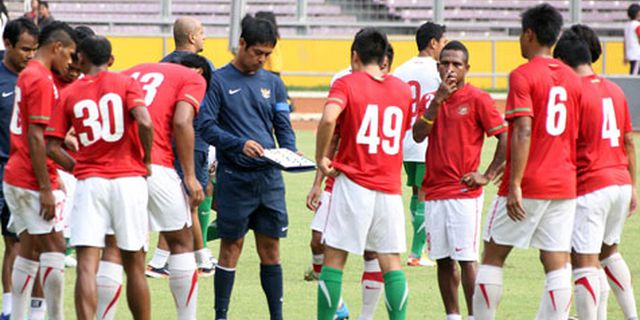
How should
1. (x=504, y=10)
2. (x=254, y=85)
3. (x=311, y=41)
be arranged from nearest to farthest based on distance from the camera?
1. (x=254, y=85)
2. (x=311, y=41)
3. (x=504, y=10)

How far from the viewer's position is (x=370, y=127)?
24.5 ft

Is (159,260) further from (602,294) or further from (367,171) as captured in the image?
(602,294)

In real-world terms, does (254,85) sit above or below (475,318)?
above

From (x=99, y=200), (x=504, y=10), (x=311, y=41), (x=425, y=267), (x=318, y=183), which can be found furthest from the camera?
(x=504, y=10)

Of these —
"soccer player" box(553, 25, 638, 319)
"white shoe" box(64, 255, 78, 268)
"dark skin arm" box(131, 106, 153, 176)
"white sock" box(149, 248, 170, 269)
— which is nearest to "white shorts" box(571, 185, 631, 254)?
"soccer player" box(553, 25, 638, 319)

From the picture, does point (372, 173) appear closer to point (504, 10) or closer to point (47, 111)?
point (47, 111)

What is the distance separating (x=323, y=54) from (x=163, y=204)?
70.3ft

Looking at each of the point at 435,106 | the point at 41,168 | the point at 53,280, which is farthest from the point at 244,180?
the point at 41,168

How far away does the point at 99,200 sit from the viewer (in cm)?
716

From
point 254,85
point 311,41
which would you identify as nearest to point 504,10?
point 311,41

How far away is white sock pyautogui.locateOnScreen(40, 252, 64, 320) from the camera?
755 centimetres

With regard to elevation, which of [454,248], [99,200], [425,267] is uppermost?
[99,200]

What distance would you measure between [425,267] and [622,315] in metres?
2.36

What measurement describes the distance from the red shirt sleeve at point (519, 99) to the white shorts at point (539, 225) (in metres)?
0.52
